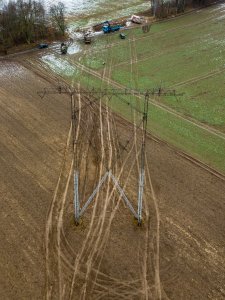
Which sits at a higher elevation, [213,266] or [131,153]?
[131,153]

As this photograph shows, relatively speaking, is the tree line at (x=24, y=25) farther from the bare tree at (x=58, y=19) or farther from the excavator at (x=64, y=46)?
the excavator at (x=64, y=46)

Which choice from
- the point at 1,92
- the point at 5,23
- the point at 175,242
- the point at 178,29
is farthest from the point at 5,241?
the point at 178,29

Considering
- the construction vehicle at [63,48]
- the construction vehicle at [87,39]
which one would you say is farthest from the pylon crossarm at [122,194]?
the construction vehicle at [87,39]

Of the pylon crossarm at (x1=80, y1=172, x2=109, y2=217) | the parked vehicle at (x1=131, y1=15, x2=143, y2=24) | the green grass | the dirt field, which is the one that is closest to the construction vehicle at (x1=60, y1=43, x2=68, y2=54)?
the green grass

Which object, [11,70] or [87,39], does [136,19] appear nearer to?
[87,39]

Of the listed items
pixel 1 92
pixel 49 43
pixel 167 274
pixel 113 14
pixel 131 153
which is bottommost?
pixel 167 274

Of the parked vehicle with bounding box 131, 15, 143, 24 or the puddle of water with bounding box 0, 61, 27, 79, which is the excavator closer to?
the puddle of water with bounding box 0, 61, 27, 79

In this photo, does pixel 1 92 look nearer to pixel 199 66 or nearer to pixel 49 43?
pixel 49 43
